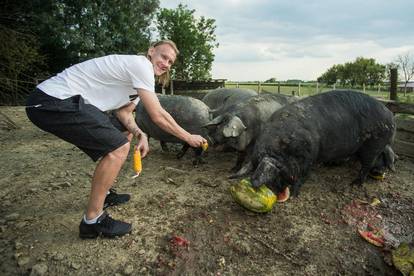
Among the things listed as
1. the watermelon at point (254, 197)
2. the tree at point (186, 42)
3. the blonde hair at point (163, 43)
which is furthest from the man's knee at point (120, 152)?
the tree at point (186, 42)

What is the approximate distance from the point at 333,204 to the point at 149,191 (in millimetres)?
2344

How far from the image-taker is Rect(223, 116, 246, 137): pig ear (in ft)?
17.0

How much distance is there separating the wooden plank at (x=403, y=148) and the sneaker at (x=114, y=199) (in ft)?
15.6

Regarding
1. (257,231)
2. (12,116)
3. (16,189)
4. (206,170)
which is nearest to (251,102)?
(206,170)

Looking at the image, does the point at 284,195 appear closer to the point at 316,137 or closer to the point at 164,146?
the point at 316,137

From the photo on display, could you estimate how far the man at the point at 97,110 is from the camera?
10.1ft

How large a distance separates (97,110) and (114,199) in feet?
4.70

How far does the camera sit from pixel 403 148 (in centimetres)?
624

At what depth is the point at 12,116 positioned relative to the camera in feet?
38.8

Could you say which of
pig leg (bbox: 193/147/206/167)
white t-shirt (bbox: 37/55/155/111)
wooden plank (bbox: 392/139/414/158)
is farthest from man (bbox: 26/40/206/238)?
wooden plank (bbox: 392/139/414/158)

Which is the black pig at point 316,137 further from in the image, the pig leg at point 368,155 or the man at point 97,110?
the man at point 97,110

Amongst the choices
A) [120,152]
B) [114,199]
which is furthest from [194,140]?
[114,199]

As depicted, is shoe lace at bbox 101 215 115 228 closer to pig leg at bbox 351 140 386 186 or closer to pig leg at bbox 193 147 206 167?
pig leg at bbox 193 147 206 167

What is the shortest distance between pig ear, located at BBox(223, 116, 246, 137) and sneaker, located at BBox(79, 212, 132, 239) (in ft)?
7.32
